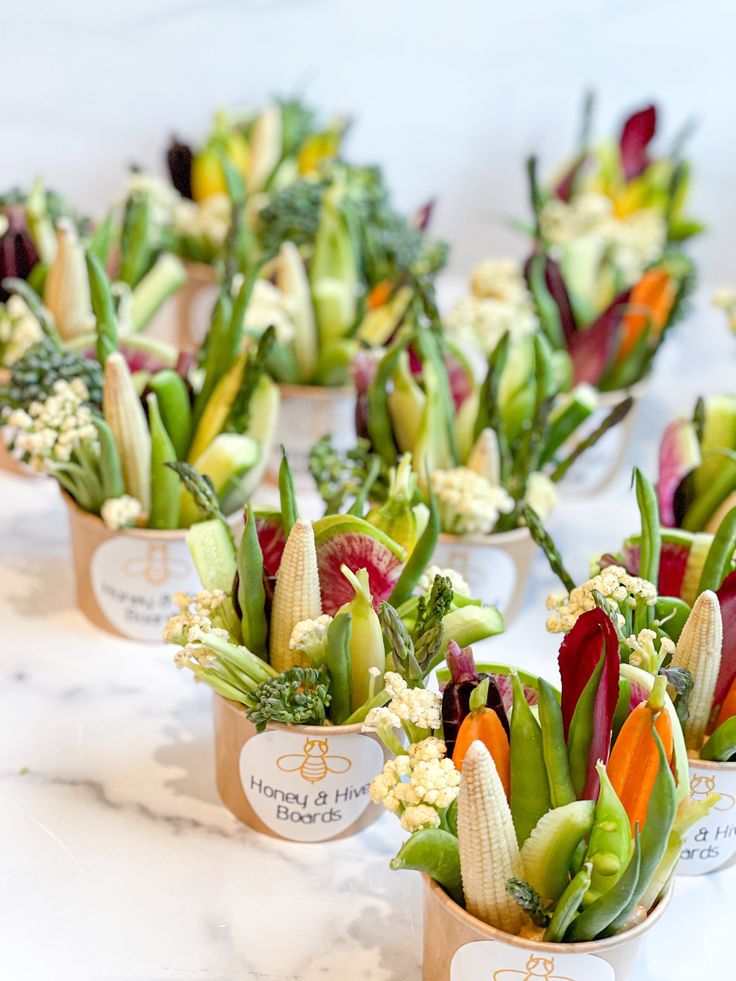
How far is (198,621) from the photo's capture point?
69 centimetres

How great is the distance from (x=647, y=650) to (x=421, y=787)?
0.16 meters

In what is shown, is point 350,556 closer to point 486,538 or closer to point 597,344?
point 486,538

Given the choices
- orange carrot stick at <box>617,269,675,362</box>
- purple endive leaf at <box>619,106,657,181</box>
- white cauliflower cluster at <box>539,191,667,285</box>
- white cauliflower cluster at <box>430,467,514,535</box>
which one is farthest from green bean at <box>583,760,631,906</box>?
purple endive leaf at <box>619,106,657,181</box>

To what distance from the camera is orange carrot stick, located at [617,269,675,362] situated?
120cm

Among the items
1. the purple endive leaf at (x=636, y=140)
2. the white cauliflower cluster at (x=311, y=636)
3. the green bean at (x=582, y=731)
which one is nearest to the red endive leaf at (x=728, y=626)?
the green bean at (x=582, y=731)

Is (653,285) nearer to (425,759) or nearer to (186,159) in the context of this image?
(186,159)

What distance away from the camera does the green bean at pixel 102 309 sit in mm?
886

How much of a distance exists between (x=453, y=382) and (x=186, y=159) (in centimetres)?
57

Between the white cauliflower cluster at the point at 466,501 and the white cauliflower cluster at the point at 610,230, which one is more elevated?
the white cauliflower cluster at the point at 610,230

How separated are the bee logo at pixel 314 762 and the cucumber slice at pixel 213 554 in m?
0.11

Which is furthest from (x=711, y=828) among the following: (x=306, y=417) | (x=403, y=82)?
(x=403, y=82)

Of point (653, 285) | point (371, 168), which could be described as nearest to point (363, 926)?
point (653, 285)

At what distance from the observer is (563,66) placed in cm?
163

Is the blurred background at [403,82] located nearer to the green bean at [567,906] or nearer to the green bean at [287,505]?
the green bean at [287,505]
